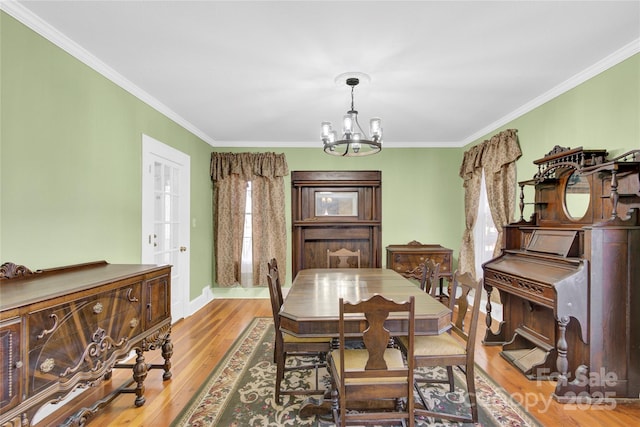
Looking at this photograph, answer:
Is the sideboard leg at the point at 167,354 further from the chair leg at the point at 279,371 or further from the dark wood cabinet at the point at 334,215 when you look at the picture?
the dark wood cabinet at the point at 334,215

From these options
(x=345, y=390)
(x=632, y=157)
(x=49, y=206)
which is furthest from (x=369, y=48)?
(x=49, y=206)

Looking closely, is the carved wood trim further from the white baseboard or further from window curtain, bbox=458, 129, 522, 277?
window curtain, bbox=458, 129, 522, 277

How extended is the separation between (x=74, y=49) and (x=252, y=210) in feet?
10.1

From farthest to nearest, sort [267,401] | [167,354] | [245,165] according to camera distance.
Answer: [245,165]
[167,354]
[267,401]

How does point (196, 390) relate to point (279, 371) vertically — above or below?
below

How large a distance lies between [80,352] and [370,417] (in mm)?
1541

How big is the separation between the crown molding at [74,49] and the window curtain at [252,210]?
148cm

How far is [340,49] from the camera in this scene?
7.50ft

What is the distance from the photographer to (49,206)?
6.81 feet

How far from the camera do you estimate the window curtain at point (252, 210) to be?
16.3ft

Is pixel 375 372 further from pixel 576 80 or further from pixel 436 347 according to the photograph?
pixel 576 80

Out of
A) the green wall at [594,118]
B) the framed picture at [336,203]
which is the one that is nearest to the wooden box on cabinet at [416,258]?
the framed picture at [336,203]

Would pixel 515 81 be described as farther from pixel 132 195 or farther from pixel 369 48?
pixel 132 195

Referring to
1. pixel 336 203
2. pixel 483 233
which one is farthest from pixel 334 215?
pixel 483 233
